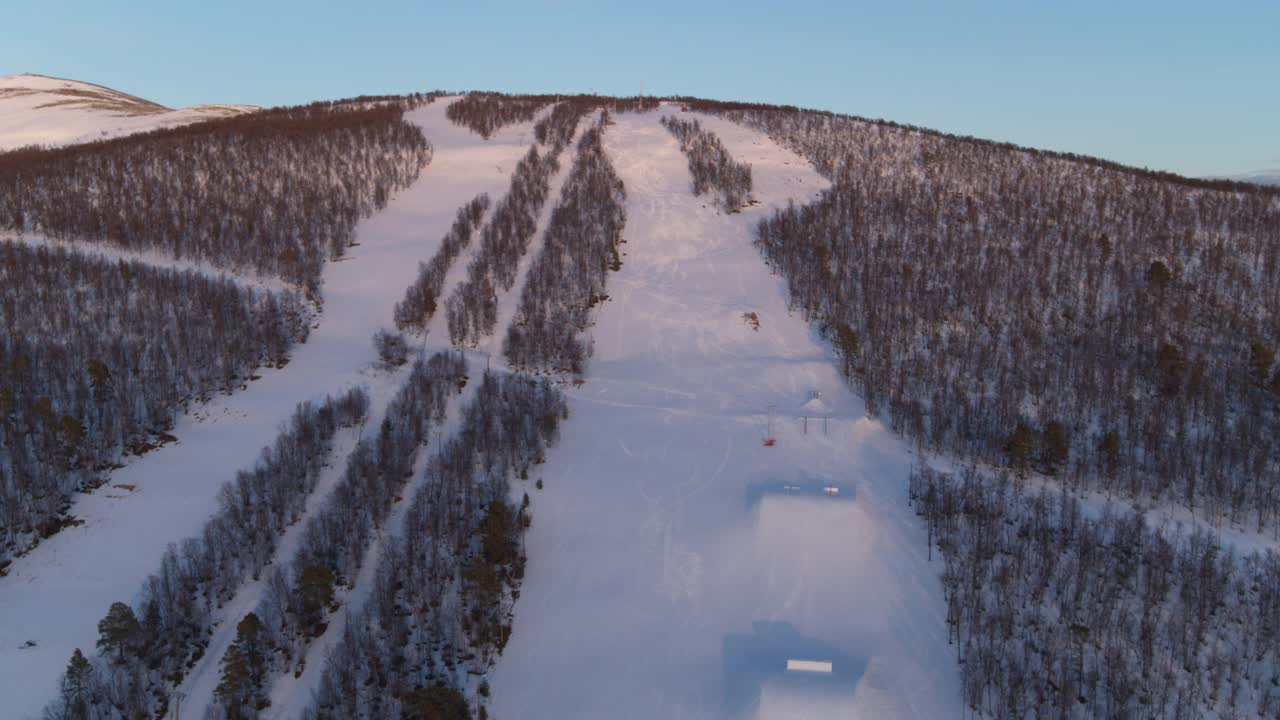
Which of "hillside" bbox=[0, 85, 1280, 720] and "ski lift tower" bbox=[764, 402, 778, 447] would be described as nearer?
"hillside" bbox=[0, 85, 1280, 720]

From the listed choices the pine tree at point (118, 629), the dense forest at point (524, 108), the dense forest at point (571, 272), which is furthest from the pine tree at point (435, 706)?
the dense forest at point (524, 108)

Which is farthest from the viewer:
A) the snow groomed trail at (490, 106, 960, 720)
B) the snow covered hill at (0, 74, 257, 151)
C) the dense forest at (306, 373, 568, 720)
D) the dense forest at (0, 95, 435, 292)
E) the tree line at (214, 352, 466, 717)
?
the snow covered hill at (0, 74, 257, 151)

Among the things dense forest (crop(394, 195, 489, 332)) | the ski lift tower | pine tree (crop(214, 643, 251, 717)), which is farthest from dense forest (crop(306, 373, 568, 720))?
dense forest (crop(394, 195, 489, 332))

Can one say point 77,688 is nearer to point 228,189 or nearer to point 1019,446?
point 1019,446

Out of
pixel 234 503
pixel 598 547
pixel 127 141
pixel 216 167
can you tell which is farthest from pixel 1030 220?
pixel 127 141

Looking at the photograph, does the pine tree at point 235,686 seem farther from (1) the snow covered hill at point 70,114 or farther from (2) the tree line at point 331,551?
(1) the snow covered hill at point 70,114

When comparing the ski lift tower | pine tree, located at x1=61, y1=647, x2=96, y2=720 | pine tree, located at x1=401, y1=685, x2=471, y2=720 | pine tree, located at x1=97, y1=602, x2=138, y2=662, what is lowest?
pine tree, located at x1=401, y1=685, x2=471, y2=720

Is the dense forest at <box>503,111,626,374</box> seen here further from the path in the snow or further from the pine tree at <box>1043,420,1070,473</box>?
the pine tree at <box>1043,420,1070,473</box>

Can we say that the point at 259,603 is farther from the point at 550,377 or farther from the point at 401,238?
the point at 401,238

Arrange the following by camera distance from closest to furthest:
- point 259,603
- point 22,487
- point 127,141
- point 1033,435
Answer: point 259,603, point 22,487, point 1033,435, point 127,141
